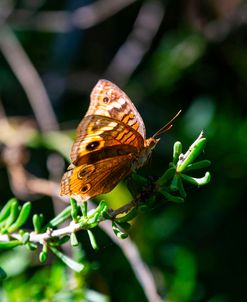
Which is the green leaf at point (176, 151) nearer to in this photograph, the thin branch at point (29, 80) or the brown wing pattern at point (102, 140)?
the brown wing pattern at point (102, 140)

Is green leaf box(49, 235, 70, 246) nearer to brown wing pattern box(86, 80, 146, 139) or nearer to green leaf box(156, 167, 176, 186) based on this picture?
green leaf box(156, 167, 176, 186)

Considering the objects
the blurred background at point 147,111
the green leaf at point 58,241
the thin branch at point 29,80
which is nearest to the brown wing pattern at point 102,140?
the green leaf at point 58,241

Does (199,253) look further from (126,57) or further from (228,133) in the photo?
(126,57)

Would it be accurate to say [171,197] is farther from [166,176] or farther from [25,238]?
[25,238]

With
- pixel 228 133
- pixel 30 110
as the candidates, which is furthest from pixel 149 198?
pixel 30 110

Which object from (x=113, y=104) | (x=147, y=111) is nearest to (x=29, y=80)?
(x=147, y=111)

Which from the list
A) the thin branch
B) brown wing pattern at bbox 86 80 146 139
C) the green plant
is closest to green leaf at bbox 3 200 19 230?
the green plant
